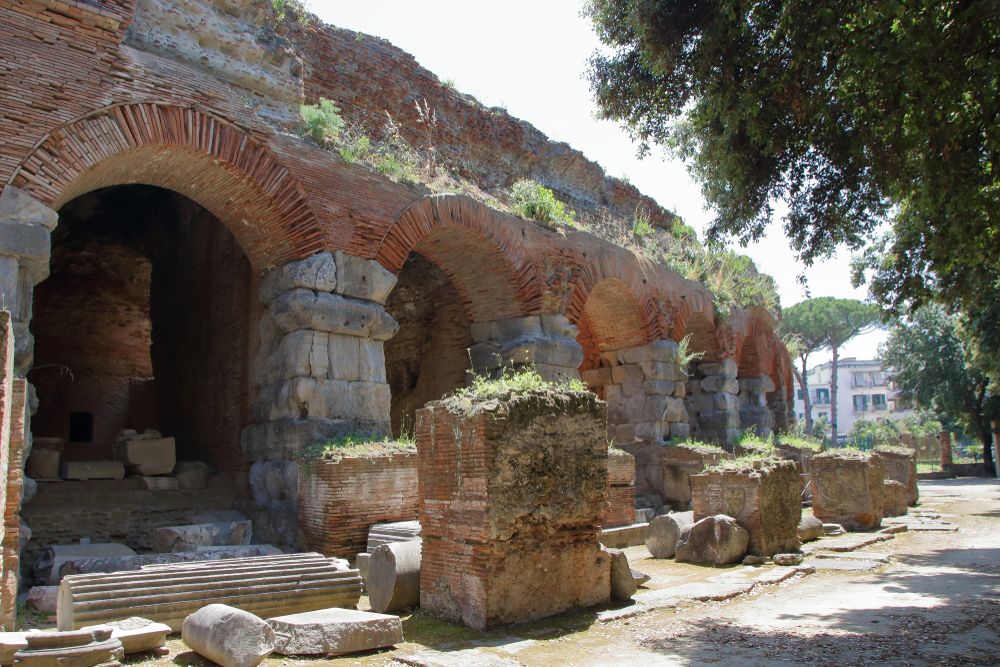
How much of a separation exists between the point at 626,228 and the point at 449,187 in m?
5.14

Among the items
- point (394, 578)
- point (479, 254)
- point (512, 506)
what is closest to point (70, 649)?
point (394, 578)

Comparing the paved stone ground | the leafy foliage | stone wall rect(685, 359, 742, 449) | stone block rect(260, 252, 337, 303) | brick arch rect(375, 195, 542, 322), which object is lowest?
the paved stone ground

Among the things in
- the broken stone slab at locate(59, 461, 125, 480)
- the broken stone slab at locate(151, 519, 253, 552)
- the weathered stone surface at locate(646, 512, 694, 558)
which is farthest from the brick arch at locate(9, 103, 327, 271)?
the weathered stone surface at locate(646, 512, 694, 558)

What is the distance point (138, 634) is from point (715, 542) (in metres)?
5.29

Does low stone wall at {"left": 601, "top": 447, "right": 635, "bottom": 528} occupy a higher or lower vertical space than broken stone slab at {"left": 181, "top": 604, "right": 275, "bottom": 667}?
higher

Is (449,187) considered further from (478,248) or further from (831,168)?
(831,168)

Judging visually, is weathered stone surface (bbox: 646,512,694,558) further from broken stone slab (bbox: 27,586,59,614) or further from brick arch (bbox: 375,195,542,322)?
broken stone slab (bbox: 27,586,59,614)

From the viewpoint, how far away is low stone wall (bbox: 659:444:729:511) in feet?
38.4

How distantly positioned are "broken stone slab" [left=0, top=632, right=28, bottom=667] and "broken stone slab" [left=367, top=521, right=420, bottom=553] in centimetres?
324

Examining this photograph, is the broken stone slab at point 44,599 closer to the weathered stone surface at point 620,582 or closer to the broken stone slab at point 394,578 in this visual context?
the broken stone slab at point 394,578

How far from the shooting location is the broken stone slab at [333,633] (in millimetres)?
4449

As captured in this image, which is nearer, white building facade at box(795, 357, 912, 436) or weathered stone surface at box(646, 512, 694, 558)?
weathered stone surface at box(646, 512, 694, 558)

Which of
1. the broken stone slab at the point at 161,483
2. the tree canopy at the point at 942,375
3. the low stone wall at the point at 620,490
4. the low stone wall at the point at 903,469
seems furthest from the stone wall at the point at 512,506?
the tree canopy at the point at 942,375

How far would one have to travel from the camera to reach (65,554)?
6.43 metres
